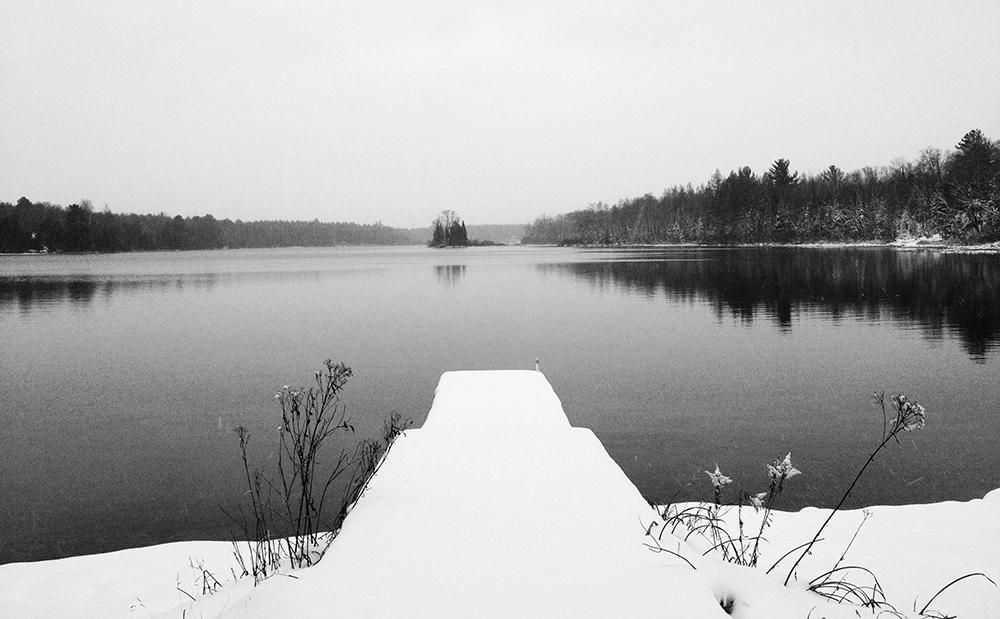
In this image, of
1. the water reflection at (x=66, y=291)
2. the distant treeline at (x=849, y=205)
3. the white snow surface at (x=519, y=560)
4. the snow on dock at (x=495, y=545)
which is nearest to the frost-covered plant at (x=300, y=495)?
the white snow surface at (x=519, y=560)

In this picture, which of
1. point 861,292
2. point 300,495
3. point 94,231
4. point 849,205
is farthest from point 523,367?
point 94,231

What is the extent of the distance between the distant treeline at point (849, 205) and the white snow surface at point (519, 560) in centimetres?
6165

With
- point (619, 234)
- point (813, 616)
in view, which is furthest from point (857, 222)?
point (813, 616)

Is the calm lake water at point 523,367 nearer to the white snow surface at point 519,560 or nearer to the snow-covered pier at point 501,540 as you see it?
the white snow surface at point 519,560

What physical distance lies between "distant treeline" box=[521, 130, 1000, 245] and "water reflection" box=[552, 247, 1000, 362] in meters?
17.9

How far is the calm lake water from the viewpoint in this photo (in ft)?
22.5

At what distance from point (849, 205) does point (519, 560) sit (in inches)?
3674

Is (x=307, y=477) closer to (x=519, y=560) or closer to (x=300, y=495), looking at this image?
(x=519, y=560)

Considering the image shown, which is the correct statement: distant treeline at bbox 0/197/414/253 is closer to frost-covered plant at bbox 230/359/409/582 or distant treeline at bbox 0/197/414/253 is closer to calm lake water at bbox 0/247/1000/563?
calm lake water at bbox 0/247/1000/563

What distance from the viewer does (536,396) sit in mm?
8789

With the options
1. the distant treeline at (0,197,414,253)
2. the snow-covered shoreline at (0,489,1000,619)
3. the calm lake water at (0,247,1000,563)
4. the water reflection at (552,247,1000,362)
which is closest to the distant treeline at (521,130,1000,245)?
the water reflection at (552,247,1000,362)

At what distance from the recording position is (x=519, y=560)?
3471 millimetres

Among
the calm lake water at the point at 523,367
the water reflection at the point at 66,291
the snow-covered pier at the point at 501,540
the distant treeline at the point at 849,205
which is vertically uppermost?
the distant treeline at the point at 849,205

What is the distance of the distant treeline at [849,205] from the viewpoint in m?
57.2
